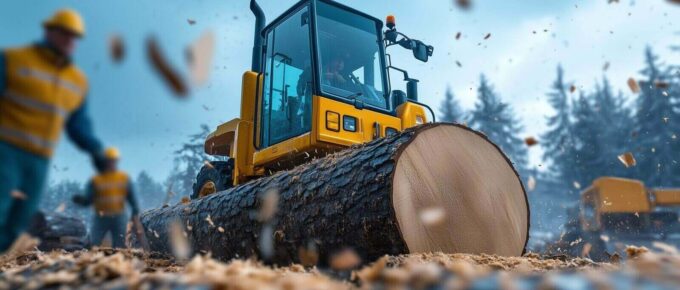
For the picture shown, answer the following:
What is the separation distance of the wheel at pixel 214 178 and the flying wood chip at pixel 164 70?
4.35m

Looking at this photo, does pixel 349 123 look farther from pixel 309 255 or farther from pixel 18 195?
pixel 18 195

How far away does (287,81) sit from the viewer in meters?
5.21

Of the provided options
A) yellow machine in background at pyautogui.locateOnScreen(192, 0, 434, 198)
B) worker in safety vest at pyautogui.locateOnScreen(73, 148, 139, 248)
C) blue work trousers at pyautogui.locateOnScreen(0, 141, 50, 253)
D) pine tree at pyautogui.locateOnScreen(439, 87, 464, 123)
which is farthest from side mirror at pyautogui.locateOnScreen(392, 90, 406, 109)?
pine tree at pyautogui.locateOnScreen(439, 87, 464, 123)

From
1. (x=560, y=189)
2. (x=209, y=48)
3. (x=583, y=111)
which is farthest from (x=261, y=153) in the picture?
(x=560, y=189)

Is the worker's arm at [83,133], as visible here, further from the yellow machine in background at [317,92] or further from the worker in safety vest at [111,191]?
the yellow machine in background at [317,92]

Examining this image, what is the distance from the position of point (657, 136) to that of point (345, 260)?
28.8 metres

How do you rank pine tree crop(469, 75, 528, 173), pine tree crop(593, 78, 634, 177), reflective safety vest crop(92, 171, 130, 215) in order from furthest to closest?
pine tree crop(469, 75, 528, 173) < pine tree crop(593, 78, 634, 177) < reflective safety vest crop(92, 171, 130, 215)

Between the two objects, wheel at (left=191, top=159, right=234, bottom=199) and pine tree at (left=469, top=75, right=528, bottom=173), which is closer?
wheel at (left=191, top=159, right=234, bottom=199)

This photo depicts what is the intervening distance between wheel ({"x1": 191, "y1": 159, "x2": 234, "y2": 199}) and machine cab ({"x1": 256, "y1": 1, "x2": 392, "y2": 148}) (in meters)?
0.89

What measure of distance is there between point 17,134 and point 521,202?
128 inches

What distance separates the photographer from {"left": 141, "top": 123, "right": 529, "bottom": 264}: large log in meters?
2.98

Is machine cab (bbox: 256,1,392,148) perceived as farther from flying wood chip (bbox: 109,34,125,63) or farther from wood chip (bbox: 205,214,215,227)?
flying wood chip (bbox: 109,34,125,63)

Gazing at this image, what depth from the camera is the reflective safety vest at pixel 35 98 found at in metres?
1.42

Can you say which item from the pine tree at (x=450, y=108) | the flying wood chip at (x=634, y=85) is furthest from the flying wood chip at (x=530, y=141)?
the pine tree at (x=450, y=108)
